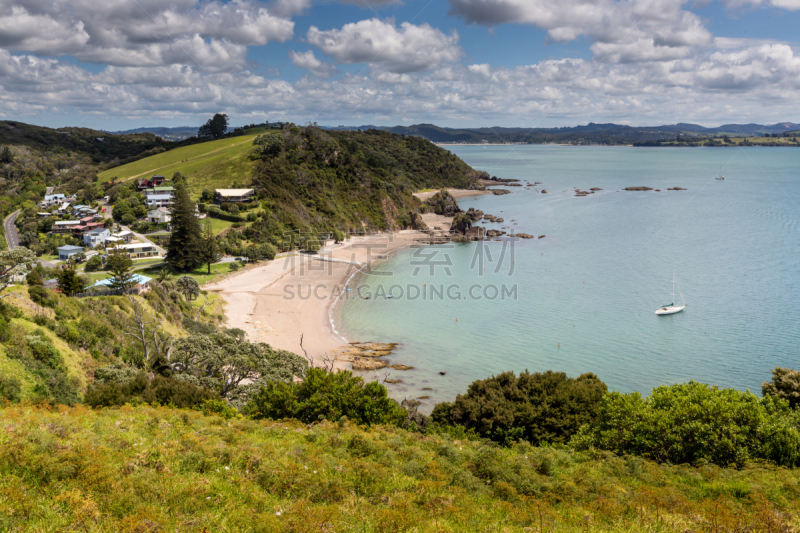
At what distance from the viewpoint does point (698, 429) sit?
13508mm

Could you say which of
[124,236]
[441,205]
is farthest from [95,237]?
[441,205]

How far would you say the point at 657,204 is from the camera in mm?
104000

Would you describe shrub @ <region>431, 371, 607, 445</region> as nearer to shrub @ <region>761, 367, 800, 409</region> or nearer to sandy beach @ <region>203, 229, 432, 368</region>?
shrub @ <region>761, 367, 800, 409</region>

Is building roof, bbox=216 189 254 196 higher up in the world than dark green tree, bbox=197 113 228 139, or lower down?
lower down

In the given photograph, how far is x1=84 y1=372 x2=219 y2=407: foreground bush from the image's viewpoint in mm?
15820


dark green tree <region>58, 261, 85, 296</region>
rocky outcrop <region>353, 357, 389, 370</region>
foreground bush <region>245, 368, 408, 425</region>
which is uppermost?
dark green tree <region>58, 261, 85, 296</region>

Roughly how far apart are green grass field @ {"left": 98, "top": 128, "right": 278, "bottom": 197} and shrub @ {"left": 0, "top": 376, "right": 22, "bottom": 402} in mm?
68601

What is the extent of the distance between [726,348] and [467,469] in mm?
33780

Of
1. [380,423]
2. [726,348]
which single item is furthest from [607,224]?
[380,423]

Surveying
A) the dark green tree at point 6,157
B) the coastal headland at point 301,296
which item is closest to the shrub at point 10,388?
the coastal headland at point 301,296

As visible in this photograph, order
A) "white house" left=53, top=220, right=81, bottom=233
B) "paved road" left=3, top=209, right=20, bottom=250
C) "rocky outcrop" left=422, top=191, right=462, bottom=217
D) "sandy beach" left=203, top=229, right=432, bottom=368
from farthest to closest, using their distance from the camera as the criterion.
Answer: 1. "rocky outcrop" left=422, top=191, right=462, bottom=217
2. "white house" left=53, top=220, right=81, bottom=233
3. "paved road" left=3, top=209, right=20, bottom=250
4. "sandy beach" left=203, top=229, right=432, bottom=368

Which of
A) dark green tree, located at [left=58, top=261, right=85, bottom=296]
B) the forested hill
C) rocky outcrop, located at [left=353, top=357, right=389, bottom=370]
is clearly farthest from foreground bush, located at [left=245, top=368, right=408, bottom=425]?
the forested hill

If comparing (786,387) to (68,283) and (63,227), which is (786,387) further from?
(63,227)

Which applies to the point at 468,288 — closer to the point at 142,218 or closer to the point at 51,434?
the point at 51,434
